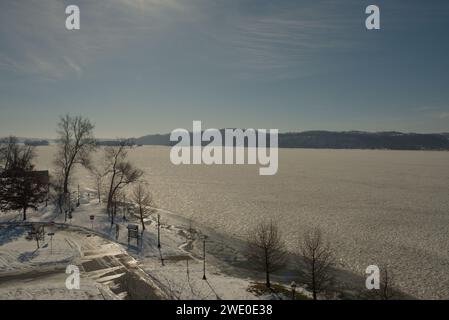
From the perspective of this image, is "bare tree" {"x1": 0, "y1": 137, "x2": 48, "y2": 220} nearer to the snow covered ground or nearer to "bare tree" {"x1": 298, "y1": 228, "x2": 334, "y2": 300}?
the snow covered ground

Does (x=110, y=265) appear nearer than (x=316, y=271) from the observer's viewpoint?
Yes

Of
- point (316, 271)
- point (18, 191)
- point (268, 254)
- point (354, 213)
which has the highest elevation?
point (18, 191)

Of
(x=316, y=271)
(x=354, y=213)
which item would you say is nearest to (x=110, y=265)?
(x=316, y=271)

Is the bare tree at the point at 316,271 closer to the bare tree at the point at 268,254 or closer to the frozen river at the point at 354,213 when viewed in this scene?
the bare tree at the point at 268,254

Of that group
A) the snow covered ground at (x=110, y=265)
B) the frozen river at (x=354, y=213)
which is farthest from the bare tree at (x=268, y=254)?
the frozen river at (x=354, y=213)

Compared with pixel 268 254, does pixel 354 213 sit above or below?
above

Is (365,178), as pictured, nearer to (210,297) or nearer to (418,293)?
(418,293)

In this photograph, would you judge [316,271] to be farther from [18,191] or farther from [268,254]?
[18,191]
